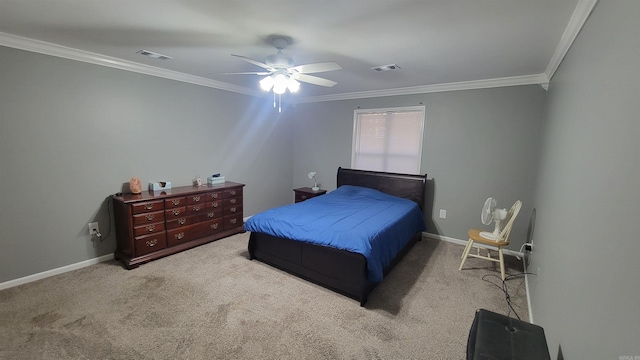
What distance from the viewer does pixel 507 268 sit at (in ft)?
10.5

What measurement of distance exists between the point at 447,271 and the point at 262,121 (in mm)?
3880

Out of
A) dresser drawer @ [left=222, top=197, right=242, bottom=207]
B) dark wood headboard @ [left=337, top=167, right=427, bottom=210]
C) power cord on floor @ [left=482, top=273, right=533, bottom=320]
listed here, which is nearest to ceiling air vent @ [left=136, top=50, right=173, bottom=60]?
dresser drawer @ [left=222, top=197, right=242, bottom=207]

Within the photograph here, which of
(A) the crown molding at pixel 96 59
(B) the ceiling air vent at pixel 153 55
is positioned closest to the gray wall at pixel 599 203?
(B) the ceiling air vent at pixel 153 55

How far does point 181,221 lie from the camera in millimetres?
3471

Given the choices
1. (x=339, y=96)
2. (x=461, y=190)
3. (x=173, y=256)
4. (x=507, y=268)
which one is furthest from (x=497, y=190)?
(x=173, y=256)

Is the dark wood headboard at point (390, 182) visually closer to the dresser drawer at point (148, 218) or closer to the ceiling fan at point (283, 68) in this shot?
the ceiling fan at point (283, 68)

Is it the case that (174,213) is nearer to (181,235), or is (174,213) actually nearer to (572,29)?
(181,235)

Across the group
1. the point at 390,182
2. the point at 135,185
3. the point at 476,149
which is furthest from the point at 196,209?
the point at 476,149

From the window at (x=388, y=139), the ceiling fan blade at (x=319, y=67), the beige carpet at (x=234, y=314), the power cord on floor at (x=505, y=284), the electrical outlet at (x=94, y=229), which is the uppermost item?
the ceiling fan blade at (x=319, y=67)

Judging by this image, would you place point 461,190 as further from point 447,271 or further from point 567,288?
point 567,288

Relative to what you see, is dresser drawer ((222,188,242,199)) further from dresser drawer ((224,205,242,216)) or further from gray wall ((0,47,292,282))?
gray wall ((0,47,292,282))

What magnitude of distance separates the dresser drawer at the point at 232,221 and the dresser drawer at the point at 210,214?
13 cm

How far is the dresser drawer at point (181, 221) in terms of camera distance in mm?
3361

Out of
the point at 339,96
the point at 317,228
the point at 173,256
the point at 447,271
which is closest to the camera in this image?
the point at 317,228
